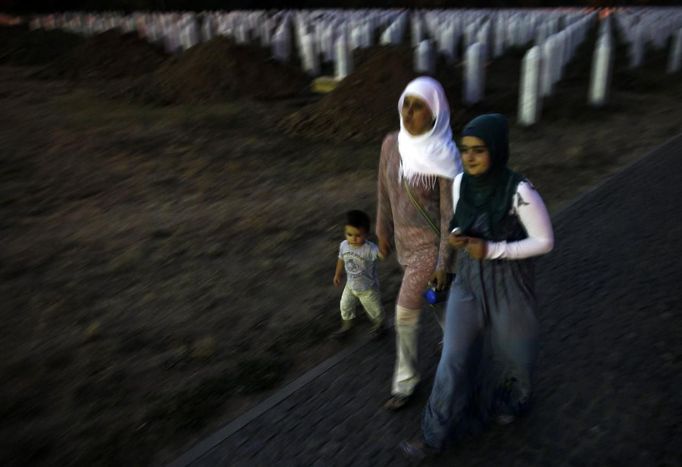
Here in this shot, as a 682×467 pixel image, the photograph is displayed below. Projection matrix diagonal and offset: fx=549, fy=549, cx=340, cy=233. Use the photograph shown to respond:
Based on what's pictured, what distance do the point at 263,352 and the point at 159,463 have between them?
1.08 m

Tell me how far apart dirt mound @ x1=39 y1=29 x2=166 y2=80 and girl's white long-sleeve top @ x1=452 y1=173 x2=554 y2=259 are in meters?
18.7

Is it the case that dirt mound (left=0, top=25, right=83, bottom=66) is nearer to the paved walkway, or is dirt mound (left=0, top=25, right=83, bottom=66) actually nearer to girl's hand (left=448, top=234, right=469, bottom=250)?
the paved walkway

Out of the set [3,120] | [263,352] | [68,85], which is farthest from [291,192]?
[68,85]

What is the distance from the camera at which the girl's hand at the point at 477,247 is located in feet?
7.95

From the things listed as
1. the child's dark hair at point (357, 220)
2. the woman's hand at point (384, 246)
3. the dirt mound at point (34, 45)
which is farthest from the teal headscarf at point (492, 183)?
the dirt mound at point (34, 45)

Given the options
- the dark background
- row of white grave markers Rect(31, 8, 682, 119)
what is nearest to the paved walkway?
row of white grave markers Rect(31, 8, 682, 119)

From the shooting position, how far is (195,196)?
287 inches

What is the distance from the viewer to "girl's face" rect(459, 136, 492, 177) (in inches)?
92.8

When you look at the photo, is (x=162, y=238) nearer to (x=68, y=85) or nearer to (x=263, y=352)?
(x=263, y=352)

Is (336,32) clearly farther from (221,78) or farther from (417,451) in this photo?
(417,451)

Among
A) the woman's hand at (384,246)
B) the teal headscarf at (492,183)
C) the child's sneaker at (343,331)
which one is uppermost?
the teal headscarf at (492,183)

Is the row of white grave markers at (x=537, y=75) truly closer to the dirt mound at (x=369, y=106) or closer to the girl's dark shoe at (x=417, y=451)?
the dirt mound at (x=369, y=106)

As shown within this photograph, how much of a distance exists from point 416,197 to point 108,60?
1928 centimetres

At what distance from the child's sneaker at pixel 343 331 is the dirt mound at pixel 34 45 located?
25.8 metres
